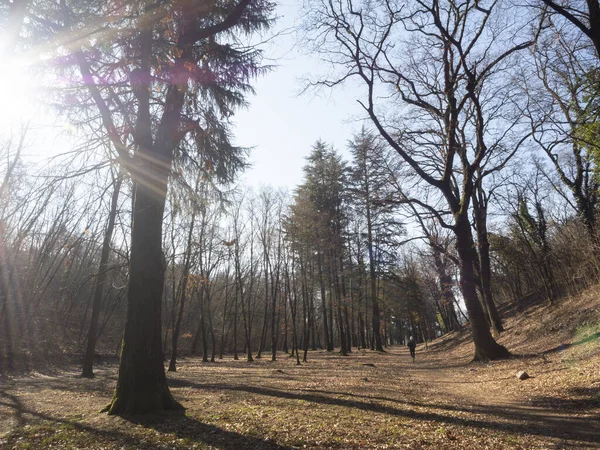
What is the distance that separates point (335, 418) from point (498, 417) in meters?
2.84

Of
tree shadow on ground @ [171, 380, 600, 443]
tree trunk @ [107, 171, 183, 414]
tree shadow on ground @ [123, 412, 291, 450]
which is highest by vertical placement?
tree trunk @ [107, 171, 183, 414]

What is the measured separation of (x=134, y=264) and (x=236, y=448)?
3.46 m

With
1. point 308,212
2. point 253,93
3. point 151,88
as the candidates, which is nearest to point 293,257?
point 308,212

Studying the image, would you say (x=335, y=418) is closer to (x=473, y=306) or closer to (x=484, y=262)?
(x=473, y=306)

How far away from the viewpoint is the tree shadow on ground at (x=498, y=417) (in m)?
5.03

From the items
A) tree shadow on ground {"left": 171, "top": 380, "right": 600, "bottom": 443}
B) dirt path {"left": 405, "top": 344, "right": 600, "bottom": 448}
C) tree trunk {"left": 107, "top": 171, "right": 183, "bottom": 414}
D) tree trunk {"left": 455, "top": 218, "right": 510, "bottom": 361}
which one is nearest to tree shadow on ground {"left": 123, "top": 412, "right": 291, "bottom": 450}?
tree trunk {"left": 107, "top": 171, "right": 183, "bottom": 414}

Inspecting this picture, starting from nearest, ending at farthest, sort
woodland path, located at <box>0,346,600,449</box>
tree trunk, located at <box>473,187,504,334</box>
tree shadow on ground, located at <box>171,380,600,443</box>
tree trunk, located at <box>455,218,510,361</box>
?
woodland path, located at <box>0,346,600,449</box> < tree shadow on ground, located at <box>171,380,600,443</box> < tree trunk, located at <box>455,218,510,361</box> < tree trunk, located at <box>473,187,504,334</box>

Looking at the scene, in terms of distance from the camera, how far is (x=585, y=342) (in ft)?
30.9

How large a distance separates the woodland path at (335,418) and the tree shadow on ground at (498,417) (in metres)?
0.02

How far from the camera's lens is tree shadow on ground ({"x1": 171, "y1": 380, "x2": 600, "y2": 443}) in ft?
16.5

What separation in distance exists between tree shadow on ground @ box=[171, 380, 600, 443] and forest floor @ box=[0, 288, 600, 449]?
0.06ft

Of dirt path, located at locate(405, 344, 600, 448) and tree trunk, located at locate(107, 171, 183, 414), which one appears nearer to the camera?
dirt path, located at locate(405, 344, 600, 448)

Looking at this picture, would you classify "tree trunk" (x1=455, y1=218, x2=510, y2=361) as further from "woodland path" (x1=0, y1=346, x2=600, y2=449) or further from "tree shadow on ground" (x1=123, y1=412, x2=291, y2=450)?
"tree shadow on ground" (x1=123, y1=412, x2=291, y2=450)

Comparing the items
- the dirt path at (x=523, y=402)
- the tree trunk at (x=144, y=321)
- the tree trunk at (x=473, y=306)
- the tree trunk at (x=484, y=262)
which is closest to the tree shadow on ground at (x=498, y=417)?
the dirt path at (x=523, y=402)
